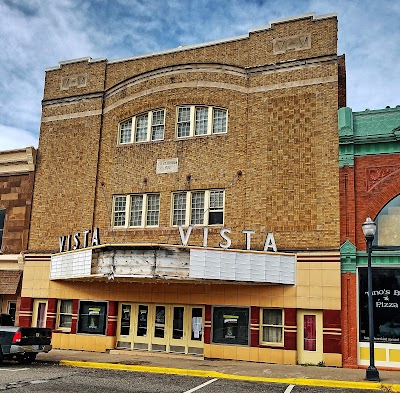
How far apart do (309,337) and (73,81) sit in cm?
1667

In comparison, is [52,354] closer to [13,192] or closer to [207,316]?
[207,316]

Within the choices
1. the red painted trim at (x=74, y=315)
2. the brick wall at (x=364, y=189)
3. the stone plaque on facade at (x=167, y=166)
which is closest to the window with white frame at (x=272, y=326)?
the brick wall at (x=364, y=189)

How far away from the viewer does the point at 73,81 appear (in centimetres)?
2647

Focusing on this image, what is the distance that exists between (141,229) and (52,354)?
246 inches

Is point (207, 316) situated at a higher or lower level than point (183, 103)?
lower

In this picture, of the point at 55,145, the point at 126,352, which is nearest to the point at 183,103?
the point at 55,145

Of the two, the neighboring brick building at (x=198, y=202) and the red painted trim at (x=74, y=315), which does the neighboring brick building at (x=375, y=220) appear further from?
the red painted trim at (x=74, y=315)

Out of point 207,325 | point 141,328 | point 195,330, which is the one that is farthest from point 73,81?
point 207,325

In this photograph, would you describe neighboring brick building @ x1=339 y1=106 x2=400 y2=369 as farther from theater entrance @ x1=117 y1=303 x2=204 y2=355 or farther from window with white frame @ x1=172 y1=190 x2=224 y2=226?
theater entrance @ x1=117 y1=303 x2=204 y2=355

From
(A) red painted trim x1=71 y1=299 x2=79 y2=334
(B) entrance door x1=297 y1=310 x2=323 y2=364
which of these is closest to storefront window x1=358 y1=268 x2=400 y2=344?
(B) entrance door x1=297 y1=310 x2=323 y2=364

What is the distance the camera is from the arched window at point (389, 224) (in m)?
19.0

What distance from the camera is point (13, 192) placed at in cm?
2656

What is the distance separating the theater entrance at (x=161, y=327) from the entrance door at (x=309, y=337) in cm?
405

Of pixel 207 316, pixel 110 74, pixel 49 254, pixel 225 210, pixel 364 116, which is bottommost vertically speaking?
pixel 207 316
